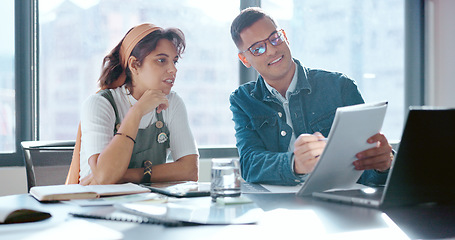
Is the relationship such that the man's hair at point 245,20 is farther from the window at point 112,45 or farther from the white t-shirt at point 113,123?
the window at point 112,45

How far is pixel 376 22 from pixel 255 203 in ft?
9.93

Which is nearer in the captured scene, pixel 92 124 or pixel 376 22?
pixel 92 124

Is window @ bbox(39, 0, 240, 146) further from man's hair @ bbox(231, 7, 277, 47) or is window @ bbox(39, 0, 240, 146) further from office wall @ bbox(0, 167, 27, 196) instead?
man's hair @ bbox(231, 7, 277, 47)

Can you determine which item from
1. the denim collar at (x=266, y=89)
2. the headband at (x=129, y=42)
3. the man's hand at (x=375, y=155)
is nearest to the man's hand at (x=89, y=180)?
the headband at (x=129, y=42)

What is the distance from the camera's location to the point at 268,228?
833mm

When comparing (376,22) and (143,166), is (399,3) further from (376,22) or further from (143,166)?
(143,166)

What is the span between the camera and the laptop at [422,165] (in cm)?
100

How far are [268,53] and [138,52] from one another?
0.55 m

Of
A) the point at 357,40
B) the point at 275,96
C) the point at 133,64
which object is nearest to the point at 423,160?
the point at 275,96

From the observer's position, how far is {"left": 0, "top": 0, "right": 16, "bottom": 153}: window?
2775 mm

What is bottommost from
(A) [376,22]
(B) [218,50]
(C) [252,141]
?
(C) [252,141]

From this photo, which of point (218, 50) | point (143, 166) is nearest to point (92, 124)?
point (143, 166)

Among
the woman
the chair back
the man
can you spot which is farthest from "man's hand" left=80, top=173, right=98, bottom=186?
the man

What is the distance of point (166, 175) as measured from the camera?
1.64 metres
